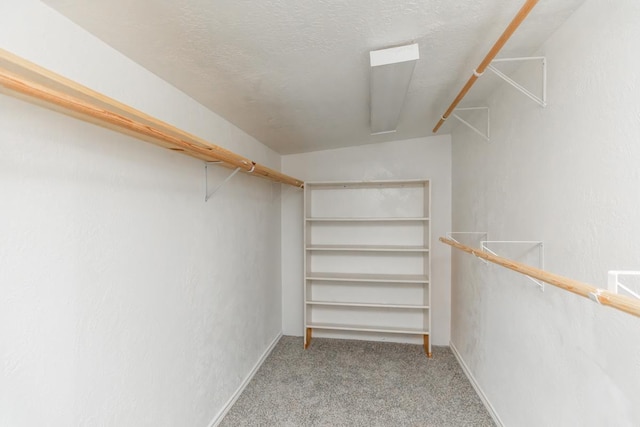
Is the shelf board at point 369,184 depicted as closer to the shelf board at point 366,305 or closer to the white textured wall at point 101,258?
the shelf board at point 366,305

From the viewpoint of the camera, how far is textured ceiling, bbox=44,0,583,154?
3.37ft

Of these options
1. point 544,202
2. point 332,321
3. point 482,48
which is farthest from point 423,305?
point 482,48

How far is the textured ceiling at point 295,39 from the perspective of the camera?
103 cm

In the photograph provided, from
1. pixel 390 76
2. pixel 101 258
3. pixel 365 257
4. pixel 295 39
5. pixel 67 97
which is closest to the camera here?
pixel 67 97

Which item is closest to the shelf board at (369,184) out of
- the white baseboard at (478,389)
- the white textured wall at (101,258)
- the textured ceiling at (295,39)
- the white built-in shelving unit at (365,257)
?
the white built-in shelving unit at (365,257)

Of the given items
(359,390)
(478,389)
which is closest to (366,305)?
(359,390)

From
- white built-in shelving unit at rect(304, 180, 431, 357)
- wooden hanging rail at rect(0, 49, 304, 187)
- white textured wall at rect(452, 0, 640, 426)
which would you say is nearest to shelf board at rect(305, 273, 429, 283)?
white built-in shelving unit at rect(304, 180, 431, 357)

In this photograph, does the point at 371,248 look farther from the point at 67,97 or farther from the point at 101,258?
the point at 67,97

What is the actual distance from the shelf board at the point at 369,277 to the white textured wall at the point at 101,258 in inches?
51.3

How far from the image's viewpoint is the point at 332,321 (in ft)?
11.0

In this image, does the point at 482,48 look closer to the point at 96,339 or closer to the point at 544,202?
the point at 544,202

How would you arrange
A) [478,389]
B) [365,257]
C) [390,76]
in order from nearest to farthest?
[390,76]
[478,389]
[365,257]

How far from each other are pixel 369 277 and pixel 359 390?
1032 millimetres

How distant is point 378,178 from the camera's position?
326 centimetres
